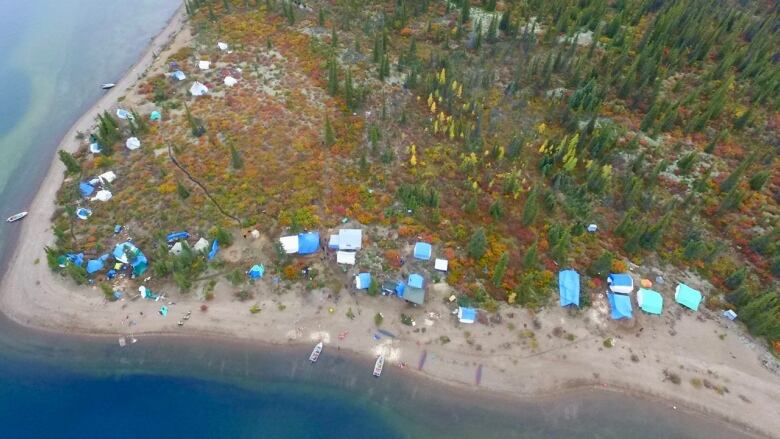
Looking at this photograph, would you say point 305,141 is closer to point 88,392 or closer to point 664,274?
point 88,392

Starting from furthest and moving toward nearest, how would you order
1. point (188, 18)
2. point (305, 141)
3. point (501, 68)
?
1. point (188, 18)
2. point (501, 68)
3. point (305, 141)

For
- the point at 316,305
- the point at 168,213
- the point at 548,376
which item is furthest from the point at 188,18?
the point at 548,376

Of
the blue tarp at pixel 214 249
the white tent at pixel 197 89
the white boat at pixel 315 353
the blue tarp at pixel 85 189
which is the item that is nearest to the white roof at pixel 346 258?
the white boat at pixel 315 353

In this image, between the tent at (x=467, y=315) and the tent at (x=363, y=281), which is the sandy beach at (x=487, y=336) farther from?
the tent at (x=363, y=281)

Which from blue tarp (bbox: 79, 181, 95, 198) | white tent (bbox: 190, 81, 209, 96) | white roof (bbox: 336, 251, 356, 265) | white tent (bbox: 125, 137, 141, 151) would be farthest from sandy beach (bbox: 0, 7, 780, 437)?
white tent (bbox: 190, 81, 209, 96)

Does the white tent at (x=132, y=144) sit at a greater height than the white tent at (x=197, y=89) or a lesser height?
lesser

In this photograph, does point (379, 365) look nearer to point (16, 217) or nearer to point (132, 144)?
point (132, 144)
